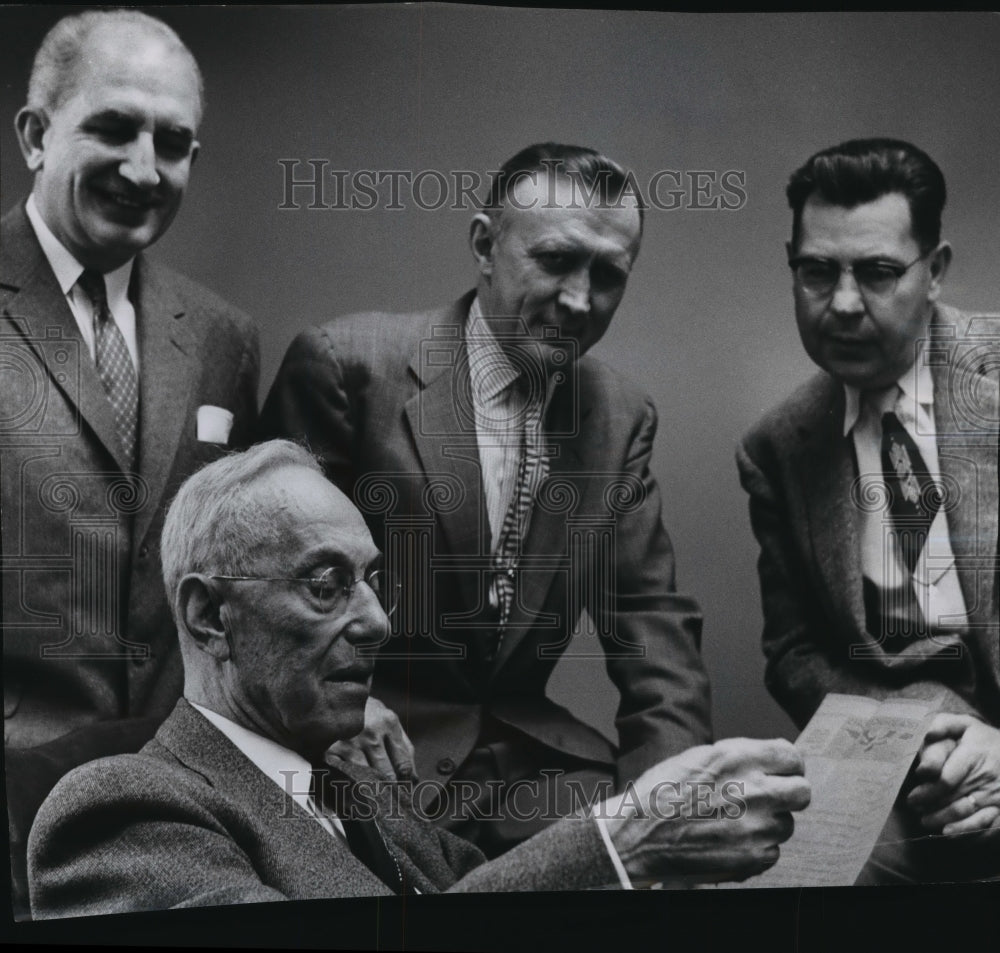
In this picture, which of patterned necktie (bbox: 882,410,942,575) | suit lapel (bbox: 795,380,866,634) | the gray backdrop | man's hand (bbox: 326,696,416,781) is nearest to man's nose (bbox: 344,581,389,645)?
man's hand (bbox: 326,696,416,781)

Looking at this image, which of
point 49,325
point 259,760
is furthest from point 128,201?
point 259,760

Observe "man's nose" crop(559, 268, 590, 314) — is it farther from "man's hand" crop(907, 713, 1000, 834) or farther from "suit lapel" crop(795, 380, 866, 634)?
"man's hand" crop(907, 713, 1000, 834)

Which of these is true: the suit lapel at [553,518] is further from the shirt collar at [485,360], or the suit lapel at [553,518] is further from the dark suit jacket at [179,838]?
the dark suit jacket at [179,838]

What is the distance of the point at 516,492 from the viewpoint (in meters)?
5.57

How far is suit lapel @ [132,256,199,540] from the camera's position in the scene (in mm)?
5379

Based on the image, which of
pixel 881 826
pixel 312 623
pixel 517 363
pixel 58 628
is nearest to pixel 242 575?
pixel 312 623

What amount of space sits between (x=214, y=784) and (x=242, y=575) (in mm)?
675

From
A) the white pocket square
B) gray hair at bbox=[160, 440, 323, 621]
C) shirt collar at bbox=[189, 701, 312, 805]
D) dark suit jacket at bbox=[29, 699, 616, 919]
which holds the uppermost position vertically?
the white pocket square

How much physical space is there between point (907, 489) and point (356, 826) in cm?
222

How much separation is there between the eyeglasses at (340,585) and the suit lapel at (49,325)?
0.65 metres

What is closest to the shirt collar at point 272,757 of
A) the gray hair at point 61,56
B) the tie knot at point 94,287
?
the tie knot at point 94,287

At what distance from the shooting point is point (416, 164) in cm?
548

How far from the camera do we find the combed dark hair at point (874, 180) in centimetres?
570

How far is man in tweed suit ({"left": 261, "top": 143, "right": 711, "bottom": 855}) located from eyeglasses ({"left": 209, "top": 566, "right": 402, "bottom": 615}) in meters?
0.06
